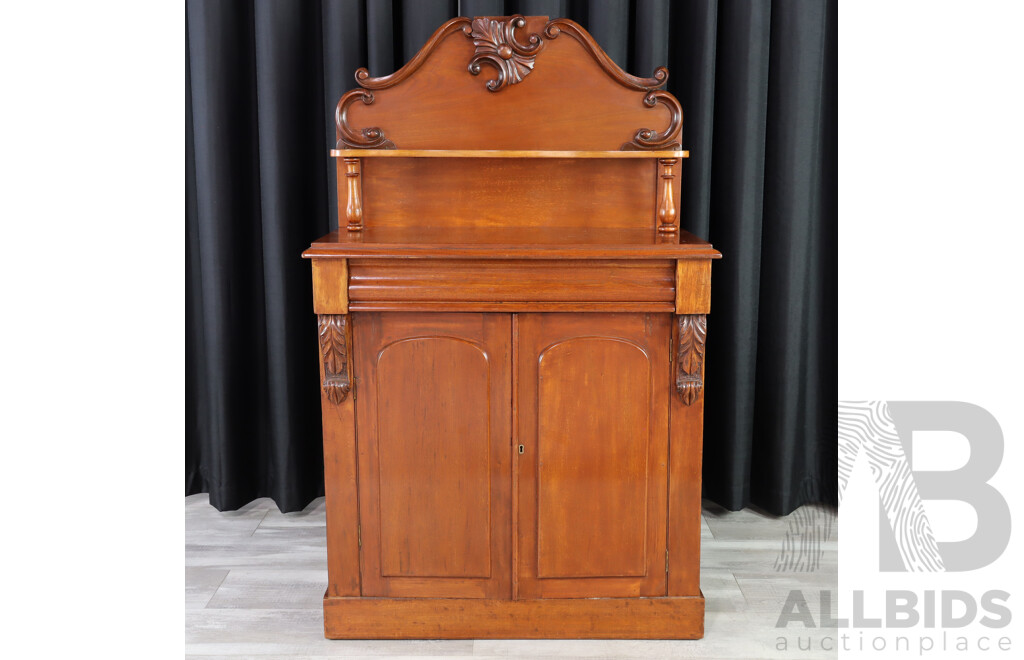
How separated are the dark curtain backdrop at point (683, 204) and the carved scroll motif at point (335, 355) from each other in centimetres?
73

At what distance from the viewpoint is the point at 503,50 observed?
2.06m

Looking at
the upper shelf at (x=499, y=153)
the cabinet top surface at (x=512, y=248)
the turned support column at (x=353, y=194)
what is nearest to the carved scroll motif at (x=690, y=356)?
the cabinet top surface at (x=512, y=248)

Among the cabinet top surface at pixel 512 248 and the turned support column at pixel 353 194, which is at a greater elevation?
the turned support column at pixel 353 194

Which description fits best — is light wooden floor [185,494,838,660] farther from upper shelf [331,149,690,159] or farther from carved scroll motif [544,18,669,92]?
carved scroll motif [544,18,669,92]

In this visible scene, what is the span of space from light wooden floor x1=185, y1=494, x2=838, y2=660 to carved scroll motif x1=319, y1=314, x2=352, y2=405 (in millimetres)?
611

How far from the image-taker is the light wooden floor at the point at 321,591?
6.20ft

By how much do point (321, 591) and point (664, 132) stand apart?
1.53 m

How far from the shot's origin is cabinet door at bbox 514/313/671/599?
185cm

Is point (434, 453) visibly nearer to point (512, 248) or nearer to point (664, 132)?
point (512, 248)

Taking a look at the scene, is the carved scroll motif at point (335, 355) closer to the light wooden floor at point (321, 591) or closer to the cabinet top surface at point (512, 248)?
the cabinet top surface at point (512, 248)

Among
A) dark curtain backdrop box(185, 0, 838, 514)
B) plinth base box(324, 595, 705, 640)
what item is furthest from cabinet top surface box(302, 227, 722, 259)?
plinth base box(324, 595, 705, 640)

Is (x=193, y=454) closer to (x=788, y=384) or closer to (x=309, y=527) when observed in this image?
(x=309, y=527)

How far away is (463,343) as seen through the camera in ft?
6.07

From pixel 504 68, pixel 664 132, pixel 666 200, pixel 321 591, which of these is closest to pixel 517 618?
pixel 321 591
